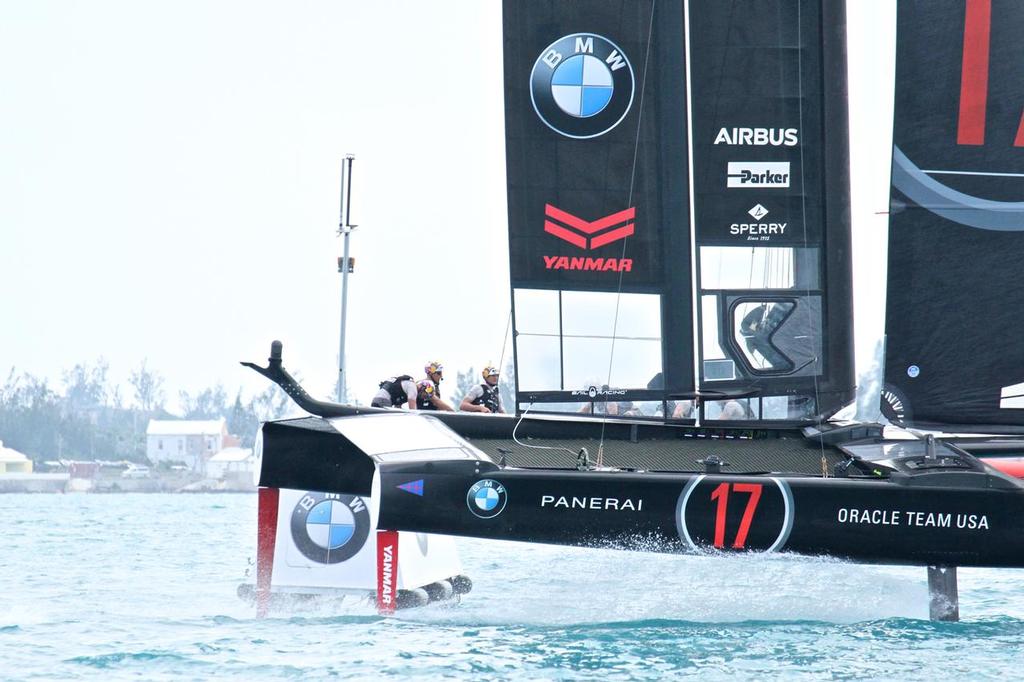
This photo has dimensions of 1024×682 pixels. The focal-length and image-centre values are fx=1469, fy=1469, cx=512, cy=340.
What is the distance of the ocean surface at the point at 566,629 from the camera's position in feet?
26.1

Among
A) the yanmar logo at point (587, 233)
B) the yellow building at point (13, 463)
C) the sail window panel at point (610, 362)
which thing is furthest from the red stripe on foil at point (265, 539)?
the yellow building at point (13, 463)

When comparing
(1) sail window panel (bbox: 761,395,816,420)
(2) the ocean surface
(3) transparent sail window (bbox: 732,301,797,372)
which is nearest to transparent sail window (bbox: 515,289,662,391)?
(3) transparent sail window (bbox: 732,301,797,372)

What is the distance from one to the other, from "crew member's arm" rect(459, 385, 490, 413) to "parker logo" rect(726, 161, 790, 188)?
2.64 meters

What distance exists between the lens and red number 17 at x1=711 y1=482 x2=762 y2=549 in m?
8.62

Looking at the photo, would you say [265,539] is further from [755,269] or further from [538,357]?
[755,269]

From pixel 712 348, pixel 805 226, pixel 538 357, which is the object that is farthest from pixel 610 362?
pixel 805 226

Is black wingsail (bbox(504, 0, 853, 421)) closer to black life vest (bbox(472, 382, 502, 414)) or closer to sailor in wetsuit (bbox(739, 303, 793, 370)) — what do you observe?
sailor in wetsuit (bbox(739, 303, 793, 370))

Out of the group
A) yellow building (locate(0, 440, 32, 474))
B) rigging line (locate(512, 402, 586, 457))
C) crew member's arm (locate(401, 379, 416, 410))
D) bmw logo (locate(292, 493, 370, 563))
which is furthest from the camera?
yellow building (locate(0, 440, 32, 474))

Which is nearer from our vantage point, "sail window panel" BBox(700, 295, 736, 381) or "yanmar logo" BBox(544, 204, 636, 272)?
"yanmar logo" BBox(544, 204, 636, 272)

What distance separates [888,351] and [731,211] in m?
1.46

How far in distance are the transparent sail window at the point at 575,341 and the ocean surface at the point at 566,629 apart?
133cm

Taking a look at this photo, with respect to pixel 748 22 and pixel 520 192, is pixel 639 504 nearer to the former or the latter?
pixel 520 192

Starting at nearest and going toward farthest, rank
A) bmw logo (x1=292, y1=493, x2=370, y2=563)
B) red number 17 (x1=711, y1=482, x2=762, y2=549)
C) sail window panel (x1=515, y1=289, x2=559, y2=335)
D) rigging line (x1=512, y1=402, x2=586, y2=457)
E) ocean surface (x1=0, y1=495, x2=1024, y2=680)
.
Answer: ocean surface (x1=0, y1=495, x2=1024, y2=680) → red number 17 (x1=711, y1=482, x2=762, y2=549) → rigging line (x1=512, y1=402, x2=586, y2=457) → sail window panel (x1=515, y1=289, x2=559, y2=335) → bmw logo (x1=292, y1=493, x2=370, y2=563)

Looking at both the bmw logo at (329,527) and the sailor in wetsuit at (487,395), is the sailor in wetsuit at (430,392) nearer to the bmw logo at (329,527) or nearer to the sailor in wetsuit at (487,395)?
the sailor in wetsuit at (487,395)
